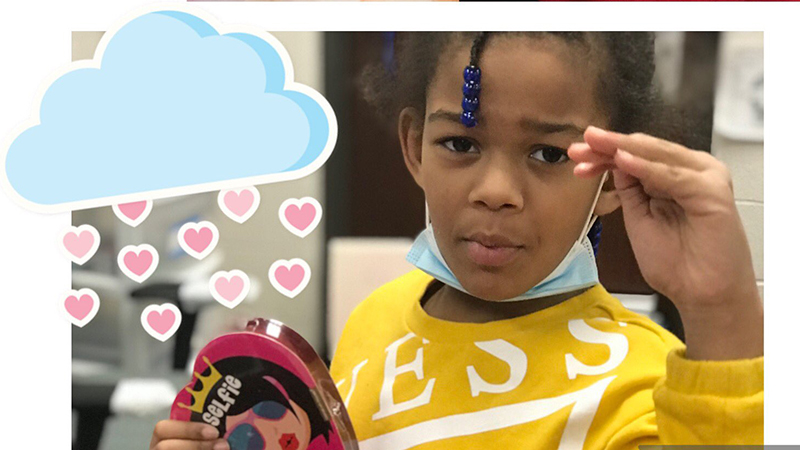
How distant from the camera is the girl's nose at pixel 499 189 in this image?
24.0 inches

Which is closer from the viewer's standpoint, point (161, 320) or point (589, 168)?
point (589, 168)

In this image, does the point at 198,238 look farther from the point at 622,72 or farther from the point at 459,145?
the point at 622,72

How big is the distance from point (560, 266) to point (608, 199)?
0.21 feet

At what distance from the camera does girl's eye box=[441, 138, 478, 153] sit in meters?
0.62

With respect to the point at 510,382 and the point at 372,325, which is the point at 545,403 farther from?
the point at 372,325

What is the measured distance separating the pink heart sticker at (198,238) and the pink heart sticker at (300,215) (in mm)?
58

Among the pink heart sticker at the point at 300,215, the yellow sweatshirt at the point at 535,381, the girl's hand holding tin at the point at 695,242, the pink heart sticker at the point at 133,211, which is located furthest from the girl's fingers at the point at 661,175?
the pink heart sticker at the point at 133,211

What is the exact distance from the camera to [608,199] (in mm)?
624

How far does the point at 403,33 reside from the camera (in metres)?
0.65

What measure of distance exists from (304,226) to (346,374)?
0.45 ft

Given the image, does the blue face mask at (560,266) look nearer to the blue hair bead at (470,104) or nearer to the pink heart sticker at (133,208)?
the blue hair bead at (470,104)

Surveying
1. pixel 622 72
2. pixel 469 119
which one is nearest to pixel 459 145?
pixel 469 119

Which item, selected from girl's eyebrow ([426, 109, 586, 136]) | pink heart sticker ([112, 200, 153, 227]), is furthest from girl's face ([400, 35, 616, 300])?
pink heart sticker ([112, 200, 153, 227])

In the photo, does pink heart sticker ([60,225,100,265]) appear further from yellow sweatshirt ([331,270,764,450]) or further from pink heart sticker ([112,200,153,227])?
yellow sweatshirt ([331,270,764,450])
